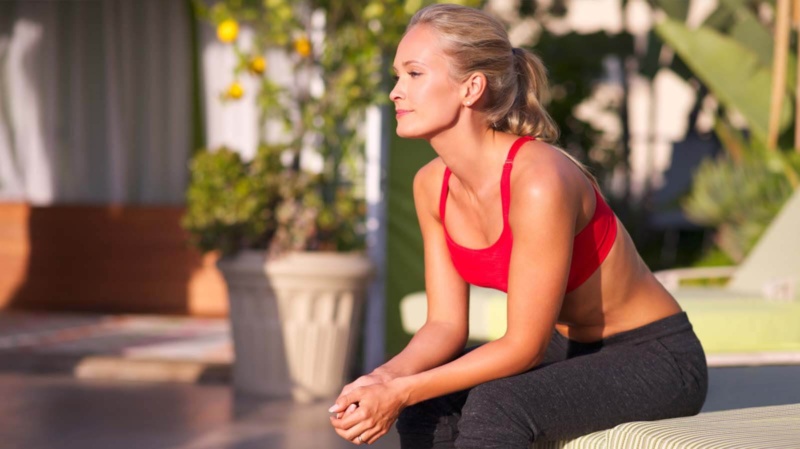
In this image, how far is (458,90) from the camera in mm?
2182

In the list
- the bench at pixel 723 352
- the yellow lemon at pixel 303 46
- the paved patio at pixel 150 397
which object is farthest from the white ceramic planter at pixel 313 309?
the yellow lemon at pixel 303 46

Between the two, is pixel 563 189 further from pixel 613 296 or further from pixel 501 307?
pixel 501 307

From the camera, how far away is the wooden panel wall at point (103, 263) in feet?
26.6

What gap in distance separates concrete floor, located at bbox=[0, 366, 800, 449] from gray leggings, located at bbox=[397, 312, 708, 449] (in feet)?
3.08

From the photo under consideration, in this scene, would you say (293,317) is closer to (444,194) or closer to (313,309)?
(313,309)

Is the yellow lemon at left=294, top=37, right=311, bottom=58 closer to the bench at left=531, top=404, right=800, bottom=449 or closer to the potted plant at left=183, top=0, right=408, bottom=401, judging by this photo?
the potted plant at left=183, top=0, right=408, bottom=401

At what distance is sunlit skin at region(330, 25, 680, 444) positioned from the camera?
203 centimetres

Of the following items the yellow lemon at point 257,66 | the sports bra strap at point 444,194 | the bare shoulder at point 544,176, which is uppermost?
the yellow lemon at point 257,66

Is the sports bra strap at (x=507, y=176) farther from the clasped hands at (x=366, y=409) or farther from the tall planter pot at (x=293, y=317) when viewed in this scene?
the tall planter pot at (x=293, y=317)

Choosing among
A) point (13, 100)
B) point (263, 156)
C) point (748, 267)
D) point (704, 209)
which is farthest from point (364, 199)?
point (13, 100)

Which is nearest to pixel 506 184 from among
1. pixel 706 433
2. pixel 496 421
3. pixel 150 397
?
pixel 496 421

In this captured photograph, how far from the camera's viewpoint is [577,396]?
6.66 ft

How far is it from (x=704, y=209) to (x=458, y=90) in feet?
17.7

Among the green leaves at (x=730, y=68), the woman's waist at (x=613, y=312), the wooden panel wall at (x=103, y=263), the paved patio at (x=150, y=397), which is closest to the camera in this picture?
the woman's waist at (x=613, y=312)
